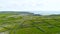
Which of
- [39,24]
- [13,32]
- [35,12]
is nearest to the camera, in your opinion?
[13,32]

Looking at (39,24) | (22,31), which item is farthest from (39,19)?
(22,31)

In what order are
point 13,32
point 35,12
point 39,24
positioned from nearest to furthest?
point 13,32
point 39,24
point 35,12
